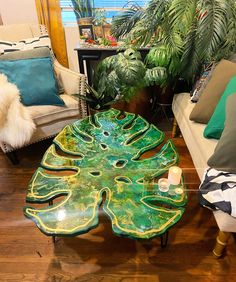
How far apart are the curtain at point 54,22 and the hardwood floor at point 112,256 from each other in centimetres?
174

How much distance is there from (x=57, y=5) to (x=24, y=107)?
1166 millimetres

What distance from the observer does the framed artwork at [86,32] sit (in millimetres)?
2309

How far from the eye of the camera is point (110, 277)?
3.78 feet

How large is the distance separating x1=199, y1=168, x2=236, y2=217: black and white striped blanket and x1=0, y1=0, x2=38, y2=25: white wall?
2.22 metres

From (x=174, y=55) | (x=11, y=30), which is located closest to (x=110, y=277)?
(x=174, y=55)

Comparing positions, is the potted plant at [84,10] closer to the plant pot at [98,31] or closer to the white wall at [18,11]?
the plant pot at [98,31]

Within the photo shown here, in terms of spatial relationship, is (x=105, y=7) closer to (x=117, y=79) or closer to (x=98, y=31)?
(x=98, y=31)

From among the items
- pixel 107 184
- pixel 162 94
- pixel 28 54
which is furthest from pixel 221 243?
pixel 28 54

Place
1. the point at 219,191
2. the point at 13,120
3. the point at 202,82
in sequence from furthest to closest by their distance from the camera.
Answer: the point at 202,82 → the point at 13,120 → the point at 219,191

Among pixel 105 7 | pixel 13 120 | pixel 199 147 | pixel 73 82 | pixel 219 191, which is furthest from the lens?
pixel 105 7

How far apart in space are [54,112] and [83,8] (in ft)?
3.96

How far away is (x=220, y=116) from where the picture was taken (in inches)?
51.5

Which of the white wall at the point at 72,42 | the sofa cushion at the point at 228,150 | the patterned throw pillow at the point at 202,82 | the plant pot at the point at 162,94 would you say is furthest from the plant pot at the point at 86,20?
the sofa cushion at the point at 228,150

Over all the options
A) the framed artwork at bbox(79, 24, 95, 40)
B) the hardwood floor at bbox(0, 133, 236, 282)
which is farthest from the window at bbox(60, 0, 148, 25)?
the hardwood floor at bbox(0, 133, 236, 282)
